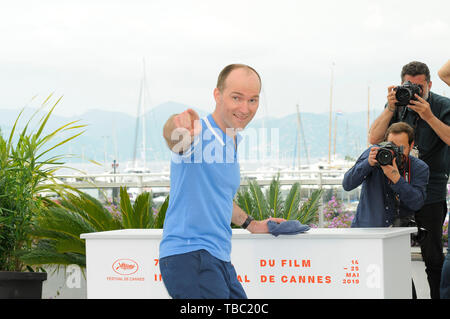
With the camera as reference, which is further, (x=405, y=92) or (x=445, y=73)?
(x=405, y=92)

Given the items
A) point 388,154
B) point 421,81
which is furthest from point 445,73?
point 421,81

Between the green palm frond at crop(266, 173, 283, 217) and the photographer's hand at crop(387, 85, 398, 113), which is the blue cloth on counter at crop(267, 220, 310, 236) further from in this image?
the green palm frond at crop(266, 173, 283, 217)

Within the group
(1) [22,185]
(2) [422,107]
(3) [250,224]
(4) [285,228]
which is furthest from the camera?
(1) [22,185]

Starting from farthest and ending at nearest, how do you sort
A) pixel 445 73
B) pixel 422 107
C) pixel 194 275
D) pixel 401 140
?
1. pixel 422 107
2. pixel 401 140
3. pixel 445 73
4. pixel 194 275

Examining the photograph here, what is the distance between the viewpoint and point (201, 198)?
7.23 feet

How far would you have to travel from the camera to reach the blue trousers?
2168 millimetres

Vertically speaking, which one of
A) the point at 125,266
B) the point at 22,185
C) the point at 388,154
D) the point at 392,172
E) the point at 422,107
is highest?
the point at 422,107

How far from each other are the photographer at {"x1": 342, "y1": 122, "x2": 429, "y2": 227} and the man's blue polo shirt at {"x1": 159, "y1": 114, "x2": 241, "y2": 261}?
179cm

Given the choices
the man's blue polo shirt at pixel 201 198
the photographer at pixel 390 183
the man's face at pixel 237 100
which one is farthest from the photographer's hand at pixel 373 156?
the man's blue polo shirt at pixel 201 198

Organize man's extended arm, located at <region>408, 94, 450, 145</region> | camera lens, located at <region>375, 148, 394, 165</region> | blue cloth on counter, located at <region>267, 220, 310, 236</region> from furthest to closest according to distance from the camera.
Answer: man's extended arm, located at <region>408, 94, 450, 145</region>
camera lens, located at <region>375, 148, 394, 165</region>
blue cloth on counter, located at <region>267, 220, 310, 236</region>

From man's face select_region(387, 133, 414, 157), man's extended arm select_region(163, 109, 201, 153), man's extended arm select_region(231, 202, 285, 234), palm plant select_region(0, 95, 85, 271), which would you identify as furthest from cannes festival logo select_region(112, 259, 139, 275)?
palm plant select_region(0, 95, 85, 271)

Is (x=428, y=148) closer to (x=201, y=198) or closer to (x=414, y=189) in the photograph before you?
(x=414, y=189)

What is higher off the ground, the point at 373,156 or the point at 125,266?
the point at 373,156

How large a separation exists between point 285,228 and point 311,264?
0.25m
